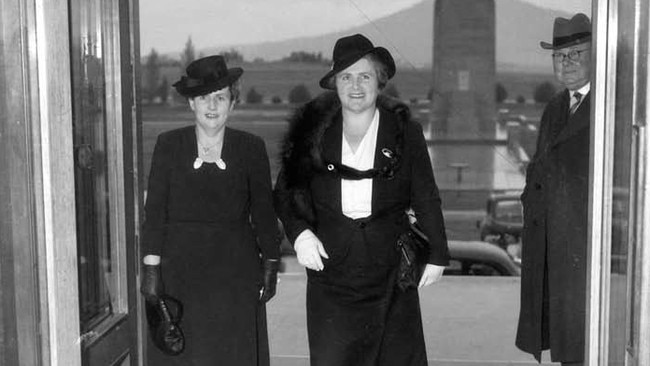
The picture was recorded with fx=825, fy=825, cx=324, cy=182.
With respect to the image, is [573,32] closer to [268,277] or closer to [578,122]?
[578,122]

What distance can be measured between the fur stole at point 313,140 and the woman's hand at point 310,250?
161 mm

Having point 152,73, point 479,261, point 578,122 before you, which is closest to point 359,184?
point 578,122

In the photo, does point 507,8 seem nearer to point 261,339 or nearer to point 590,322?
point 261,339

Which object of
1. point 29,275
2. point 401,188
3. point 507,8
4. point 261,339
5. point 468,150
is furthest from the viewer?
point 468,150

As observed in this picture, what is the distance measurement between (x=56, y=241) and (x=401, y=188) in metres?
1.09

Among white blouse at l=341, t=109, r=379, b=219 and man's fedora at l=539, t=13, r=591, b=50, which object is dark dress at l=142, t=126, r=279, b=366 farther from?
man's fedora at l=539, t=13, r=591, b=50

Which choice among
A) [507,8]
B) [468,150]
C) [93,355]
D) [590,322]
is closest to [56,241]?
[93,355]

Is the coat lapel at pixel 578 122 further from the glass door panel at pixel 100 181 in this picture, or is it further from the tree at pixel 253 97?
the tree at pixel 253 97

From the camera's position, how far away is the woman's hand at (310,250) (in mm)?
2533

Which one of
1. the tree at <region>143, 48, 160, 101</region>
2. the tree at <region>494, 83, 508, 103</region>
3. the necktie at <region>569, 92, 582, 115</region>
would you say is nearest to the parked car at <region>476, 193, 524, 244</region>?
the tree at <region>494, 83, 508, 103</region>

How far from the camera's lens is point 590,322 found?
197 centimetres

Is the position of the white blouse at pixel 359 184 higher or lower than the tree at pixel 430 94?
lower

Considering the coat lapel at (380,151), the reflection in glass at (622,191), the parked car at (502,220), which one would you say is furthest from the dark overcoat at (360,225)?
the parked car at (502,220)

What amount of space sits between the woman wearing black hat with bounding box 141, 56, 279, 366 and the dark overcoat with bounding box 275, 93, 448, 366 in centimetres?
12
